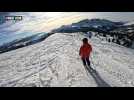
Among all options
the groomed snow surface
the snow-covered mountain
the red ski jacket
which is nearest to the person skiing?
the red ski jacket

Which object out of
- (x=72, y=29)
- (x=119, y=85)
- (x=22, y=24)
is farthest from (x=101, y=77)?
(x=22, y=24)

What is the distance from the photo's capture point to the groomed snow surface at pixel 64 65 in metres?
11.4

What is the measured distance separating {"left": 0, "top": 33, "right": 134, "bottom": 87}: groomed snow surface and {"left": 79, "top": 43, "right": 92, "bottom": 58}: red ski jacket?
290 mm

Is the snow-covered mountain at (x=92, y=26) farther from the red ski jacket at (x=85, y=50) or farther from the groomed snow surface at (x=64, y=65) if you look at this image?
the red ski jacket at (x=85, y=50)

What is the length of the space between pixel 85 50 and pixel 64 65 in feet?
2.48

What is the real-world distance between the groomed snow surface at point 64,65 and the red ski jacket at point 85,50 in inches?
11.4

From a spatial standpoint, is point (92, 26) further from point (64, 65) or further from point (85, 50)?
point (64, 65)

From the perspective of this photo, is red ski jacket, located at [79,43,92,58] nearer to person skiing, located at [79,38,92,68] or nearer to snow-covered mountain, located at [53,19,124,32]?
person skiing, located at [79,38,92,68]

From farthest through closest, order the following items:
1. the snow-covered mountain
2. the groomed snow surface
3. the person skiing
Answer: the snow-covered mountain, the person skiing, the groomed snow surface

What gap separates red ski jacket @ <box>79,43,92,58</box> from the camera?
11633mm

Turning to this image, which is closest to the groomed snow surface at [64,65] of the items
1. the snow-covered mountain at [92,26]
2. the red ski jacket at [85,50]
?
the snow-covered mountain at [92,26]
